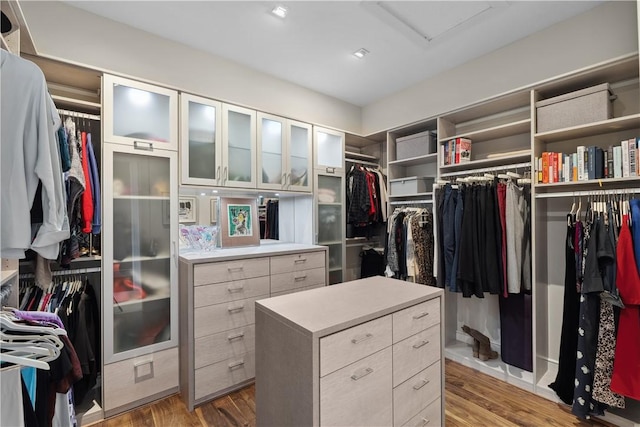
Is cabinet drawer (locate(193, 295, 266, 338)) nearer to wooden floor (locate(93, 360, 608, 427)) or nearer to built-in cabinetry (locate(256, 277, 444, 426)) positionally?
wooden floor (locate(93, 360, 608, 427))

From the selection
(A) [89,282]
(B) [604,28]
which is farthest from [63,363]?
(B) [604,28]

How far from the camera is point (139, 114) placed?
2.03 metres

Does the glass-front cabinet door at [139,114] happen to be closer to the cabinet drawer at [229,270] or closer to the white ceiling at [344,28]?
the white ceiling at [344,28]

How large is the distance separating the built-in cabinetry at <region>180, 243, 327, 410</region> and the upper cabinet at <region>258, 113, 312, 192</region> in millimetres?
762

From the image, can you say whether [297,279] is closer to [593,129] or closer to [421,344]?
[421,344]

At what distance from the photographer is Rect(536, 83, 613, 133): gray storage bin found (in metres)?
1.91

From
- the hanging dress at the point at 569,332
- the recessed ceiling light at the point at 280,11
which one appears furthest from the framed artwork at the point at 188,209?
the hanging dress at the point at 569,332

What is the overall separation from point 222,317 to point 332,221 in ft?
5.15

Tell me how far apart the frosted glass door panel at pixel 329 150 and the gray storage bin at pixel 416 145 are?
0.66 m

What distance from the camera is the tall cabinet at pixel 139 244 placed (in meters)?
1.90

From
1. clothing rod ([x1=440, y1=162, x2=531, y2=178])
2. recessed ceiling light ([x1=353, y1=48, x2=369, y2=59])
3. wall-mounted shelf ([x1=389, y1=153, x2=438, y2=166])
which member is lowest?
clothing rod ([x1=440, y1=162, x2=531, y2=178])

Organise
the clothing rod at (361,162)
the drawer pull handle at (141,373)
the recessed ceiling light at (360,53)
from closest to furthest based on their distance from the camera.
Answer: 1. the drawer pull handle at (141,373)
2. the recessed ceiling light at (360,53)
3. the clothing rod at (361,162)

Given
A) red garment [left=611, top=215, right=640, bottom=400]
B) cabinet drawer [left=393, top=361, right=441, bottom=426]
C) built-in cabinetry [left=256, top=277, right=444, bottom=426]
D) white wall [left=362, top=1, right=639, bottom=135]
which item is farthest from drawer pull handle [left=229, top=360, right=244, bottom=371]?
white wall [left=362, top=1, right=639, bottom=135]

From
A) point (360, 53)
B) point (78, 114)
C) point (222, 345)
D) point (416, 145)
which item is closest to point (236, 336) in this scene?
point (222, 345)
